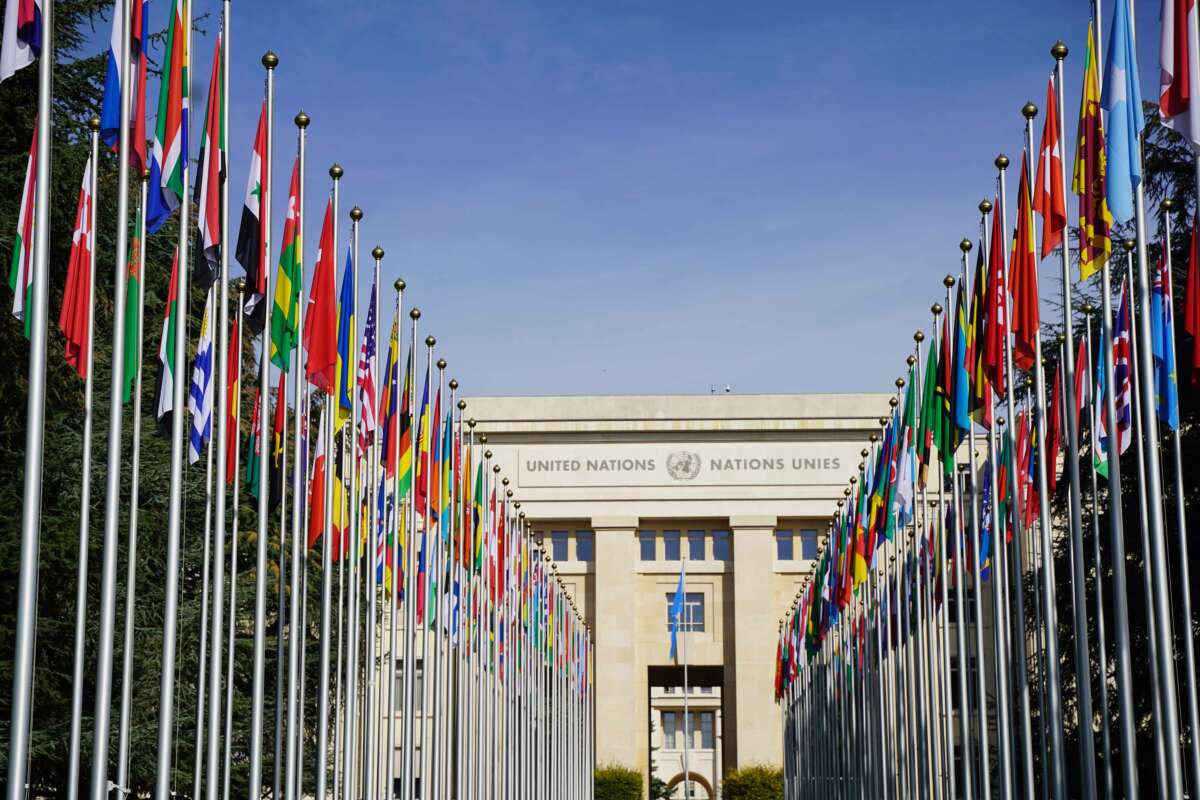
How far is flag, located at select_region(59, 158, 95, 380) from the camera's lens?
1450cm

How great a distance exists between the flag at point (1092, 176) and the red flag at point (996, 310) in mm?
2303

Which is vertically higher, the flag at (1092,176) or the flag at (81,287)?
the flag at (1092,176)

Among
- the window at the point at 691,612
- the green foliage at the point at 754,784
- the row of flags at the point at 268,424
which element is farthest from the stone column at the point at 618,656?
the row of flags at the point at 268,424

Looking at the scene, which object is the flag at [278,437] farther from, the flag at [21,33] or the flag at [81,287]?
the flag at [21,33]

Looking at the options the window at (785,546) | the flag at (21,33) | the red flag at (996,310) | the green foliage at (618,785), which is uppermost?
the window at (785,546)

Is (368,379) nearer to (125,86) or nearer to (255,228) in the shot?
(255,228)

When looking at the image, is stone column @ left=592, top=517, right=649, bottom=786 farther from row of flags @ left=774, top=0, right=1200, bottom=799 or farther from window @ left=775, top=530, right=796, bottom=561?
row of flags @ left=774, top=0, right=1200, bottom=799

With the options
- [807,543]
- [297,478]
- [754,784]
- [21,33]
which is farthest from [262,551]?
[807,543]

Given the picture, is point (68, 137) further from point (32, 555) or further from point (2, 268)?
point (32, 555)

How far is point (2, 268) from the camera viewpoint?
73.5 ft

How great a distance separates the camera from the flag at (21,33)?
1274cm

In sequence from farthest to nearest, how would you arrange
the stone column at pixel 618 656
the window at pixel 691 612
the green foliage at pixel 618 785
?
1. the window at pixel 691 612
2. the stone column at pixel 618 656
3. the green foliage at pixel 618 785

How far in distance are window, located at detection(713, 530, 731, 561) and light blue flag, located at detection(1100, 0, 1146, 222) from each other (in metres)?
53.7

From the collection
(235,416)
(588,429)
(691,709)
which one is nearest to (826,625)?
(235,416)
